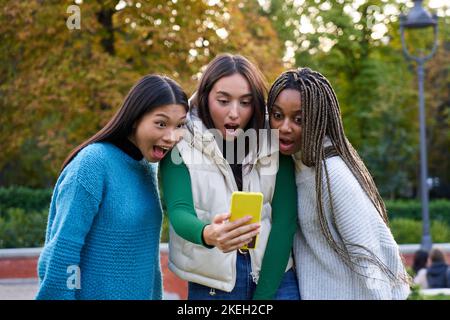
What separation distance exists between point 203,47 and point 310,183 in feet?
26.1

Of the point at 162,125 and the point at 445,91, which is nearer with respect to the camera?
the point at 162,125

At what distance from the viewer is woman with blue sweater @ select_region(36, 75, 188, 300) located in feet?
8.44

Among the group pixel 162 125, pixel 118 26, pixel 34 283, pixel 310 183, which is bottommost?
pixel 34 283

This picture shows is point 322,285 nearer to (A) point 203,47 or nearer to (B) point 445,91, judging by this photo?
(A) point 203,47

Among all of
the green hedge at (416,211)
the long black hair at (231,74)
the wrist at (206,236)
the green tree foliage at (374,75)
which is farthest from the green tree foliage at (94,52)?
the wrist at (206,236)

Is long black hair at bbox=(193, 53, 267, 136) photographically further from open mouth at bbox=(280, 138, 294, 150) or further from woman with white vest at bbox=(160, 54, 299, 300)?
open mouth at bbox=(280, 138, 294, 150)

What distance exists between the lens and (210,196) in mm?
2762

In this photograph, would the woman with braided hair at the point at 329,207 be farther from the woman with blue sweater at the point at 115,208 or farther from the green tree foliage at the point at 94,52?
the green tree foliage at the point at 94,52

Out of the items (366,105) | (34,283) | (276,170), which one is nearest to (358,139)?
(366,105)

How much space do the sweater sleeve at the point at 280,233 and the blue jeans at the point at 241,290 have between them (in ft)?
0.13

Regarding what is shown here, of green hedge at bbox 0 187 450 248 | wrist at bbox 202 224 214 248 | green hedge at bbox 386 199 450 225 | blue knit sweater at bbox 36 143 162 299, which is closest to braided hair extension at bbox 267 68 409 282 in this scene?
wrist at bbox 202 224 214 248

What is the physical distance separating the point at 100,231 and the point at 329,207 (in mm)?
881

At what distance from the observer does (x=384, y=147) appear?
67.1ft

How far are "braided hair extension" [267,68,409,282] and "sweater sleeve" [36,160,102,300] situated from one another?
0.82 meters
